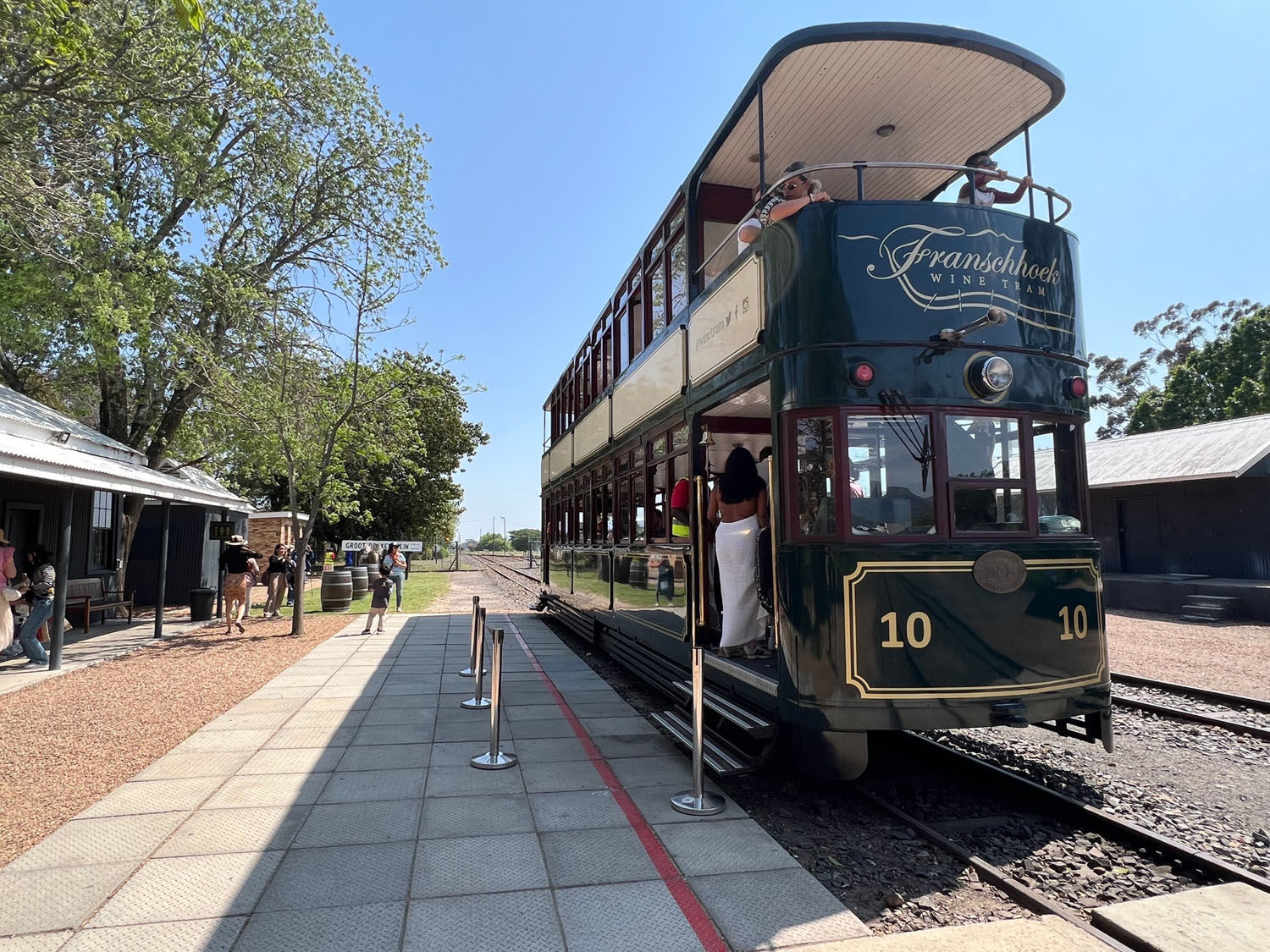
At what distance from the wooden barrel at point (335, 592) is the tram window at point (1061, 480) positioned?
49.7 feet

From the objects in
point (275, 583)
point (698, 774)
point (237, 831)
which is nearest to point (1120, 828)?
point (698, 774)

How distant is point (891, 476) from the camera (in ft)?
13.6

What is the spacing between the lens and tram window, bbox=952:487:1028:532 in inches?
165

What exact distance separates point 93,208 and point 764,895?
38.3 ft

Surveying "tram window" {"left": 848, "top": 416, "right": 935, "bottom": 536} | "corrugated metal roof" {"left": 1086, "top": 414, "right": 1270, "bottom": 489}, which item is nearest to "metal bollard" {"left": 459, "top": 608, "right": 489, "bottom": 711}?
"tram window" {"left": 848, "top": 416, "right": 935, "bottom": 536}

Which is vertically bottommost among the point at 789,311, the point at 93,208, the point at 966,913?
the point at 966,913

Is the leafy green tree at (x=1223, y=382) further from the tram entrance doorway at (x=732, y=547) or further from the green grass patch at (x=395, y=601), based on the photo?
the tram entrance doorway at (x=732, y=547)

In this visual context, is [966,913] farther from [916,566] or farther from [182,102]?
[182,102]

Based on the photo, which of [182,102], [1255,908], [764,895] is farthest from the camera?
[182,102]

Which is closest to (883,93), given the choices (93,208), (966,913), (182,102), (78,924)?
(966,913)

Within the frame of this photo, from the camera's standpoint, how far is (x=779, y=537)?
4.34 m

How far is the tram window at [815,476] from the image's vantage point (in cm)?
414

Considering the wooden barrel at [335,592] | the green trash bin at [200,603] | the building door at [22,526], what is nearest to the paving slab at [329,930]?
the building door at [22,526]

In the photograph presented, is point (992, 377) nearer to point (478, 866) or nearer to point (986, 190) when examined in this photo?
point (986, 190)
